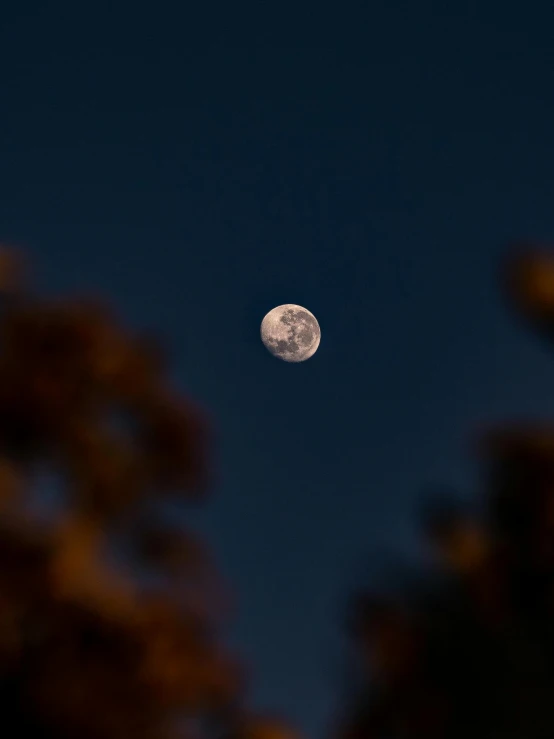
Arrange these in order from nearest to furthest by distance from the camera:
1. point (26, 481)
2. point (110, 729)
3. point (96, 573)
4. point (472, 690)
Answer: point (110, 729), point (96, 573), point (26, 481), point (472, 690)

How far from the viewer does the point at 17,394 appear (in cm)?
421

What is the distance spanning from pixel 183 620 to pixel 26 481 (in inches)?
42.5

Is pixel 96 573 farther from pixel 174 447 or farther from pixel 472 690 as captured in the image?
pixel 472 690

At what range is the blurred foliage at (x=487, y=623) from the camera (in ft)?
17.4

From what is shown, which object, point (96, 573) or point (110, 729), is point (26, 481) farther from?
point (110, 729)

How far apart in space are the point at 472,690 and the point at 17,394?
3.46 metres

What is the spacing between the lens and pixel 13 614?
3.84 metres

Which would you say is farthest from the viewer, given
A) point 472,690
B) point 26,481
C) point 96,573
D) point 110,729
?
point 472,690

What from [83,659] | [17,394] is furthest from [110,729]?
[17,394]

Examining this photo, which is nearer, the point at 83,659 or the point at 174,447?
the point at 83,659

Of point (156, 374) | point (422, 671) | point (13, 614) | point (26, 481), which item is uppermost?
point (156, 374)

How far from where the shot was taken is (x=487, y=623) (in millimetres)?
5621

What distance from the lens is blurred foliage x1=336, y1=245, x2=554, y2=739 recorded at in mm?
5312

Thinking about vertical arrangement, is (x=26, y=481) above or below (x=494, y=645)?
above
